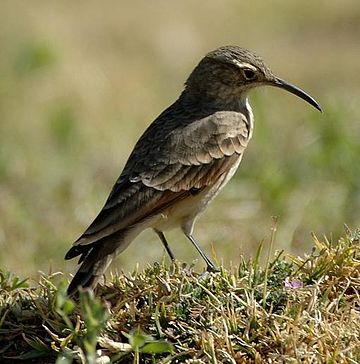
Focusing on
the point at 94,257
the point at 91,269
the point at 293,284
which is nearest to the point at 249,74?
the point at 94,257

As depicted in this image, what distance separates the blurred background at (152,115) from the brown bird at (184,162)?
1.50 feet

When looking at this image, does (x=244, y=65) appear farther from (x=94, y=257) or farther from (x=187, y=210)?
(x=94, y=257)

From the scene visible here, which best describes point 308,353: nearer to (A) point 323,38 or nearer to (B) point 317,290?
(B) point 317,290

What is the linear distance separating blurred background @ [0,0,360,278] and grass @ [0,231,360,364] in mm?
826

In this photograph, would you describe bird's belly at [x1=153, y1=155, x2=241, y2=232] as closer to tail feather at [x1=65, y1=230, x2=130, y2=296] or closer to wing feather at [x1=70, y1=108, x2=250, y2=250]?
wing feather at [x1=70, y1=108, x2=250, y2=250]

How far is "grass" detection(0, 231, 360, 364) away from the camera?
4781mm

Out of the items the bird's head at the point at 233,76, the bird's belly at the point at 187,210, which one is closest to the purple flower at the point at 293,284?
the bird's belly at the point at 187,210

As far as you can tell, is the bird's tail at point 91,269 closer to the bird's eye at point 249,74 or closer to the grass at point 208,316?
the grass at point 208,316

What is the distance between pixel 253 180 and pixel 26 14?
9695 millimetres

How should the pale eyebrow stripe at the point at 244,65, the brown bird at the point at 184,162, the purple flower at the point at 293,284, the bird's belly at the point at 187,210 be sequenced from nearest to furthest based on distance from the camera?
the purple flower at the point at 293,284
the brown bird at the point at 184,162
the bird's belly at the point at 187,210
the pale eyebrow stripe at the point at 244,65

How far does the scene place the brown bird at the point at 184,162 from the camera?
5.81 m

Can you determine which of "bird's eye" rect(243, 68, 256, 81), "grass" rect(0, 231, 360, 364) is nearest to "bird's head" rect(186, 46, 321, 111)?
"bird's eye" rect(243, 68, 256, 81)

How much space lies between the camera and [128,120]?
1444 cm

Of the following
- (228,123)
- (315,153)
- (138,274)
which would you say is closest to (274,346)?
(138,274)
